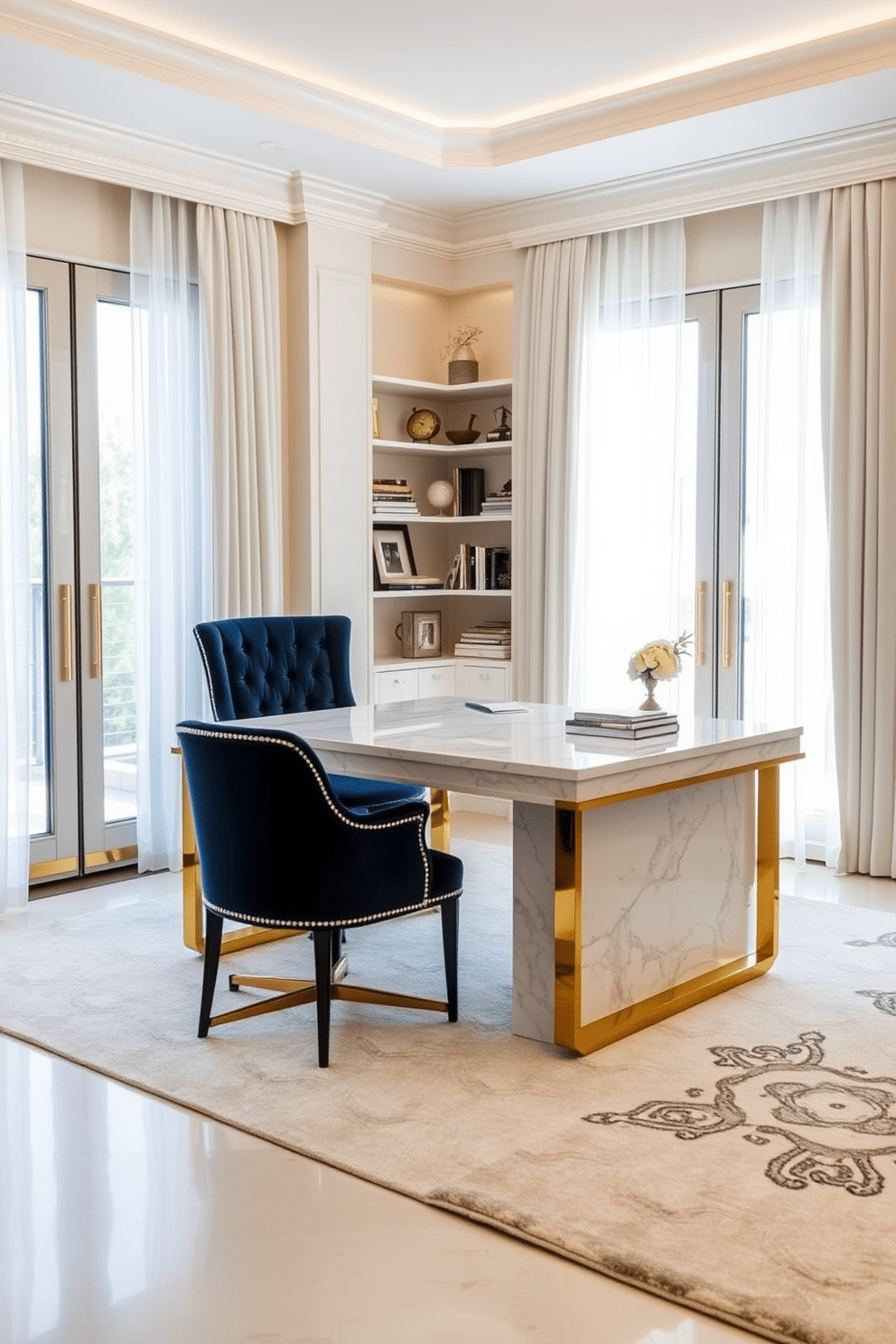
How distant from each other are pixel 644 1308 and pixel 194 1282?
767 mm

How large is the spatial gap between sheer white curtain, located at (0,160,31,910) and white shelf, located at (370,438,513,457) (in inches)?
74.3

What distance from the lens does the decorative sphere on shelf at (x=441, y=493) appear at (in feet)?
21.9

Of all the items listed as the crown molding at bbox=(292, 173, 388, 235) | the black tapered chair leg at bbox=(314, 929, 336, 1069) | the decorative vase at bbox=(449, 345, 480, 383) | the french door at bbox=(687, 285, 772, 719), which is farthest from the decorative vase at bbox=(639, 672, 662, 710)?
the decorative vase at bbox=(449, 345, 480, 383)

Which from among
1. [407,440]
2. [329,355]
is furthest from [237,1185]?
[407,440]

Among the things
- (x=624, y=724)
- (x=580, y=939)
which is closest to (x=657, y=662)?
(x=624, y=724)

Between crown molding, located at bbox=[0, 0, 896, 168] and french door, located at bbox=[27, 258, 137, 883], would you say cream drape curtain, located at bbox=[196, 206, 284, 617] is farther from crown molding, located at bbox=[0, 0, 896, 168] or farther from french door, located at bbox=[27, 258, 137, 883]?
crown molding, located at bbox=[0, 0, 896, 168]

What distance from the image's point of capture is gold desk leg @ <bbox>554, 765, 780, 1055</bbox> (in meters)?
3.18

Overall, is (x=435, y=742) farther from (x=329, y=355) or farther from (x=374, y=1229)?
(x=329, y=355)

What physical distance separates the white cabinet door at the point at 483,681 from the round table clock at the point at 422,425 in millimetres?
1163

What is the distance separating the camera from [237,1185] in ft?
8.60

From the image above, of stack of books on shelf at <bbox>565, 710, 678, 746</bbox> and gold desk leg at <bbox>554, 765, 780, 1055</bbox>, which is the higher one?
stack of books on shelf at <bbox>565, 710, 678, 746</bbox>

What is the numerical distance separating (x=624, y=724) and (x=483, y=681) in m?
2.98

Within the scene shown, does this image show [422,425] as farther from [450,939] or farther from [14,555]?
[450,939]

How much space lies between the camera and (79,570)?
511 centimetres
